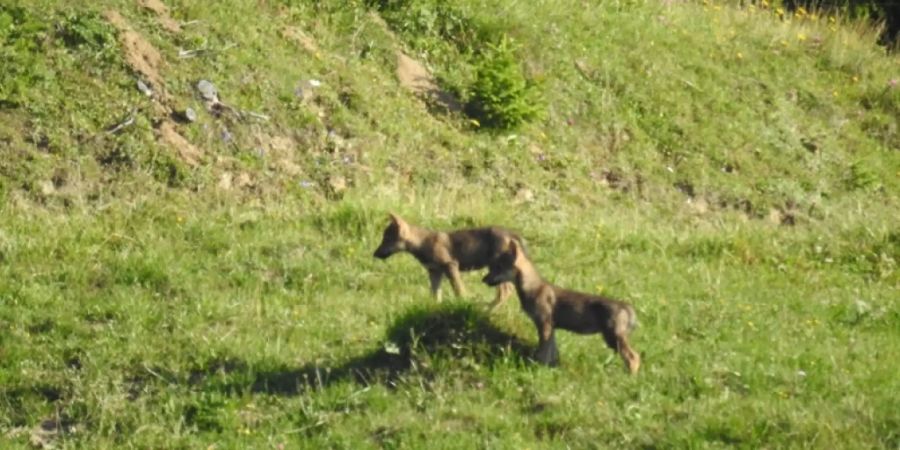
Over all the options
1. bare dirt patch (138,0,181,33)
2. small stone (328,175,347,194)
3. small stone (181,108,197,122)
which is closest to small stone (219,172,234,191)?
small stone (181,108,197,122)

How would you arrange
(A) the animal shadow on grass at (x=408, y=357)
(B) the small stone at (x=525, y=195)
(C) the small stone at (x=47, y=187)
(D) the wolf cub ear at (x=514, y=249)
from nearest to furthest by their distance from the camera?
(A) the animal shadow on grass at (x=408, y=357) → (D) the wolf cub ear at (x=514, y=249) → (C) the small stone at (x=47, y=187) → (B) the small stone at (x=525, y=195)

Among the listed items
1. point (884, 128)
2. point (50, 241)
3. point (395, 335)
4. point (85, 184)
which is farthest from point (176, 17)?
point (884, 128)

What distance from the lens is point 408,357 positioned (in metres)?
10.5

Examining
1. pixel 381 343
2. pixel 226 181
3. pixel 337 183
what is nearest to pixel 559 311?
pixel 381 343

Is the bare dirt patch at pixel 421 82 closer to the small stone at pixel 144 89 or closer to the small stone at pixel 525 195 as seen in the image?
the small stone at pixel 525 195

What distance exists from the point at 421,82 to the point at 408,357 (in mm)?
7769

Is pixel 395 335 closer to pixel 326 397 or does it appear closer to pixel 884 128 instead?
pixel 326 397

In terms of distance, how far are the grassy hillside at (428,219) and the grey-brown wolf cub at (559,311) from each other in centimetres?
18

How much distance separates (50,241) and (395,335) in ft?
11.7

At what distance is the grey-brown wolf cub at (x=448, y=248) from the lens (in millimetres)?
11555

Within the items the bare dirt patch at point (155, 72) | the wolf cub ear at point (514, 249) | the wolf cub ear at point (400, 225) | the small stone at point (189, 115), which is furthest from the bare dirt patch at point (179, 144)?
the wolf cub ear at point (514, 249)

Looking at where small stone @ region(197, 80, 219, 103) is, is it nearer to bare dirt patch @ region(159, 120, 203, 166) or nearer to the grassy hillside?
the grassy hillside

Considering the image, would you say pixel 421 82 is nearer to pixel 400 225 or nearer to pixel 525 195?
pixel 525 195

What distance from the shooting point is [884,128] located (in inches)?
825
